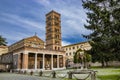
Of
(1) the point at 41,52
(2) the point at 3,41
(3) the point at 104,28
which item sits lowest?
(1) the point at 41,52

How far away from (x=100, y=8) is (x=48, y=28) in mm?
46198

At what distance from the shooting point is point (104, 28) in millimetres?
22422

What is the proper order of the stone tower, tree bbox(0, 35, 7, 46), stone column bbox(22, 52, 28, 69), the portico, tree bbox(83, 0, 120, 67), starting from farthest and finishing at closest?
tree bbox(0, 35, 7, 46) → the stone tower → the portico → stone column bbox(22, 52, 28, 69) → tree bbox(83, 0, 120, 67)

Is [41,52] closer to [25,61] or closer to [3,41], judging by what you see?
[25,61]

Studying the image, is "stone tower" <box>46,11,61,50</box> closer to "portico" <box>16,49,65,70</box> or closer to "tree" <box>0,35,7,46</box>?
"portico" <box>16,49,65,70</box>

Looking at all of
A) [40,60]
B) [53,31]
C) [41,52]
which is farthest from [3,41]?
[41,52]

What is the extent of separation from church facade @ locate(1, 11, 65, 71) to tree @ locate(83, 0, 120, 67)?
1192 inches

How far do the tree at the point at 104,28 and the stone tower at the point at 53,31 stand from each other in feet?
138

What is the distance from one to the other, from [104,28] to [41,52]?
35.1m

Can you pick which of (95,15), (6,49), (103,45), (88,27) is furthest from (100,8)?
(6,49)

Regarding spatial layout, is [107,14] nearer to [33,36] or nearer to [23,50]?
[23,50]

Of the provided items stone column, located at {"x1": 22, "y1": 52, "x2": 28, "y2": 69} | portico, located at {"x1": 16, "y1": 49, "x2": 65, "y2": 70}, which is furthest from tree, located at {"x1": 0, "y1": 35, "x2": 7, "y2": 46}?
stone column, located at {"x1": 22, "y1": 52, "x2": 28, "y2": 69}

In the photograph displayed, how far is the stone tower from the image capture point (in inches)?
2601

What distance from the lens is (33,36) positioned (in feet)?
207
